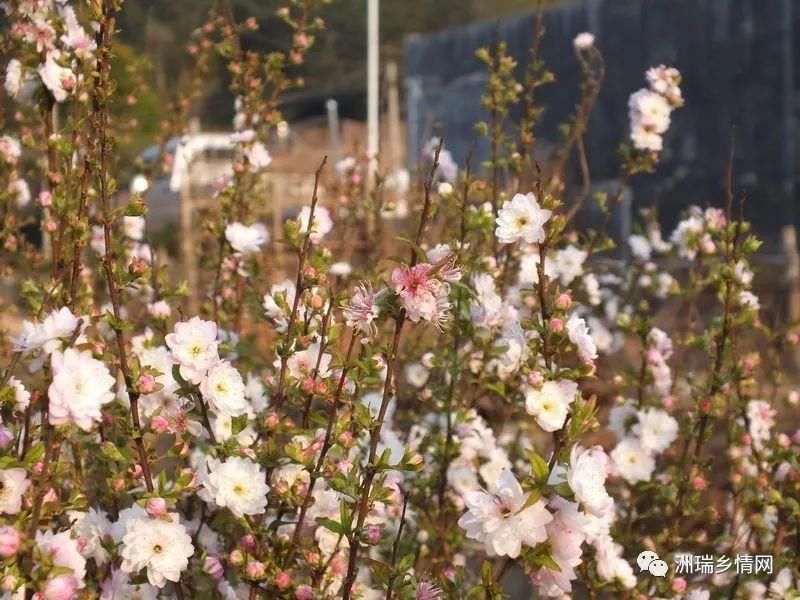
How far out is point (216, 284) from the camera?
261cm

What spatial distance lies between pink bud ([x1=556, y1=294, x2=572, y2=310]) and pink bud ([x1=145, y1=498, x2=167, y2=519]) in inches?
28.0

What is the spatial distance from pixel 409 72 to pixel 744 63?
5527mm

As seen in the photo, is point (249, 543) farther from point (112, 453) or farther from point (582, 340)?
point (582, 340)

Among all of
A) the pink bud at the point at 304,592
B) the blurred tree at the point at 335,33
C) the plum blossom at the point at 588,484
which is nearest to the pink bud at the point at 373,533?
the pink bud at the point at 304,592

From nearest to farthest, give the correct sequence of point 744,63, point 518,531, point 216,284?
point 518,531
point 216,284
point 744,63

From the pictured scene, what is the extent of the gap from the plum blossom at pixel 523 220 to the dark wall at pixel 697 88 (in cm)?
645

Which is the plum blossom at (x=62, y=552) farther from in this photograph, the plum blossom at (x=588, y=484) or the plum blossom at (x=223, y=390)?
the plum blossom at (x=588, y=484)

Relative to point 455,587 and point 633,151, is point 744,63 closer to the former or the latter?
point 633,151

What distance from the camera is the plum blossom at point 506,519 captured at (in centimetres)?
132

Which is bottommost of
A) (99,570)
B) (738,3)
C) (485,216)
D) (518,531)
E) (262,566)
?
(99,570)

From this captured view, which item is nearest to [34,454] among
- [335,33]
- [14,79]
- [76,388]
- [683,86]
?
[76,388]

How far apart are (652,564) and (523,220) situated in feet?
2.80

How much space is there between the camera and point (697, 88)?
952cm

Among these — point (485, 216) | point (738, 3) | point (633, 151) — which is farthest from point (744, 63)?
point (485, 216)
